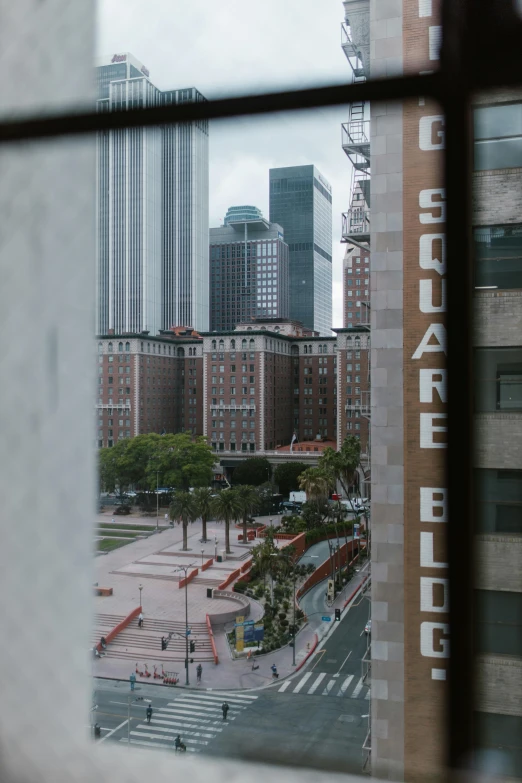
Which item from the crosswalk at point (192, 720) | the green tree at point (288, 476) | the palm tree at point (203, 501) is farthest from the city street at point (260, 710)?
the green tree at point (288, 476)

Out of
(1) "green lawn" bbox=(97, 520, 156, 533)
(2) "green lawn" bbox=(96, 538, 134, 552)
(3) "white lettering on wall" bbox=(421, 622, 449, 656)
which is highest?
(3) "white lettering on wall" bbox=(421, 622, 449, 656)

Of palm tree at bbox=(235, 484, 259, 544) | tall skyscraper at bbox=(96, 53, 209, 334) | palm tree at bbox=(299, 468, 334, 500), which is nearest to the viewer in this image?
palm tree at bbox=(235, 484, 259, 544)

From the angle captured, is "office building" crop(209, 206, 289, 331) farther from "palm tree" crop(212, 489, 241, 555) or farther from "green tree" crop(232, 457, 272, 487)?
"palm tree" crop(212, 489, 241, 555)

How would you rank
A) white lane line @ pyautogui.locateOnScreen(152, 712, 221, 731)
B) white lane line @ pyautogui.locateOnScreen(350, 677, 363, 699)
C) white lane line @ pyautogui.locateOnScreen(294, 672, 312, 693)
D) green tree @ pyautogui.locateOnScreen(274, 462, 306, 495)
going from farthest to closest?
green tree @ pyautogui.locateOnScreen(274, 462, 306, 495)
white lane line @ pyautogui.locateOnScreen(294, 672, 312, 693)
white lane line @ pyautogui.locateOnScreen(350, 677, 363, 699)
white lane line @ pyautogui.locateOnScreen(152, 712, 221, 731)

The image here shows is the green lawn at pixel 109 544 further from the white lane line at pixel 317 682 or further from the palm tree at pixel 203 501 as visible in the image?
the white lane line at pixel 317 682

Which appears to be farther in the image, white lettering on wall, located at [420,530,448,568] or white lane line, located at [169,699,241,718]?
white lane line, located at [169,699,241,718]

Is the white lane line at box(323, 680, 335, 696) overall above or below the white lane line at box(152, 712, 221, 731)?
below

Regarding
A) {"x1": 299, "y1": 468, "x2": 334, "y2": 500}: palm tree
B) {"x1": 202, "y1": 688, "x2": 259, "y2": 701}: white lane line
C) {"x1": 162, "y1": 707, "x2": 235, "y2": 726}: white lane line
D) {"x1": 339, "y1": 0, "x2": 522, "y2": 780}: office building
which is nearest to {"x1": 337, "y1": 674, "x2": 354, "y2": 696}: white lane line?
{"x1": 202, "y1": 688, "x2": 259, "y2": 701}: white lane line

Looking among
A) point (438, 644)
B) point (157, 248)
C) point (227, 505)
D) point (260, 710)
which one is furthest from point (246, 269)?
point (438, 644)

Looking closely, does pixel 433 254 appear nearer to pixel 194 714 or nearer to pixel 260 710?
pixel 194 714
